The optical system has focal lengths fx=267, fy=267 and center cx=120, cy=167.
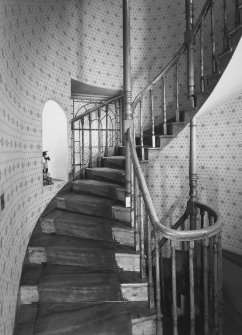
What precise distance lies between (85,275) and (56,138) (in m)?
2.43

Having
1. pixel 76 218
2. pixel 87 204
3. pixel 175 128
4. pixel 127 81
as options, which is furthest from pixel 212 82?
pixel 76 218

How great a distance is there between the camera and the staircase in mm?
1976

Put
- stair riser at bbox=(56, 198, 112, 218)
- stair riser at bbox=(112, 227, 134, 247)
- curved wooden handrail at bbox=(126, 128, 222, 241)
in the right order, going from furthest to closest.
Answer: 1. stair riser at bbox=(56, 198, 112, 218)
2. stair riser at bbox=(112, 227, 134, 247)
3. curved wooden handrail at bbox=(126, 128, 222, 241)

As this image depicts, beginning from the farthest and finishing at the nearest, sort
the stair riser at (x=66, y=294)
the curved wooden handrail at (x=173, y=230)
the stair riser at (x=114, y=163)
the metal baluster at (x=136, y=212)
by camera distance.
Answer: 1. the stair riser at (x=114, y=163)
2. the metal baluster at (x=136, y=212)
3. the stair riser at (x=66, y=294)
4. the curved wooden handrail at (x=173, y=230)

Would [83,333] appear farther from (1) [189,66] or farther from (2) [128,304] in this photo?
(1) [189,66]

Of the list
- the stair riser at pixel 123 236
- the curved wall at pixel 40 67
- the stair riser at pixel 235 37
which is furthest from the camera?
the stair riser at pixel 123 236

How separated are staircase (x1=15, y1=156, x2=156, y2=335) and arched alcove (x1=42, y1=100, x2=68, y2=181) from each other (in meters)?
0.85

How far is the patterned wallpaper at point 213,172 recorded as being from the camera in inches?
165

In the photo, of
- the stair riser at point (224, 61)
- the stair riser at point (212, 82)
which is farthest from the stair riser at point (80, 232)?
the stair riser at point (224, 61)

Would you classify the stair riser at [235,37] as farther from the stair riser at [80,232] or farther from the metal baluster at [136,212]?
the stair riser at [80,232]

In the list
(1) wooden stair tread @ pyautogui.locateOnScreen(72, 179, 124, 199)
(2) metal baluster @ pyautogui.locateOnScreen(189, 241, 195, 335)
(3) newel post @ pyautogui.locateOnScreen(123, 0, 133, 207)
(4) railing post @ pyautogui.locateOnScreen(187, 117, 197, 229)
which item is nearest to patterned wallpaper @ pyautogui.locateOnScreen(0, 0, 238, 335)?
(1) wooden stair tread @ pyautogui.locateOnScreen(72, 179, 124, 199)

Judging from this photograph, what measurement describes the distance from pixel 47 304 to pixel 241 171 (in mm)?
3342

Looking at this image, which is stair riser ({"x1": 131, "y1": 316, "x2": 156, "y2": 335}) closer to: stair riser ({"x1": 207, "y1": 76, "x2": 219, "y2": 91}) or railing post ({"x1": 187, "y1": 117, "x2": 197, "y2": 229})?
railing post ({"x1": 187, "y1": 117, "x2": 197, "y2": 229})

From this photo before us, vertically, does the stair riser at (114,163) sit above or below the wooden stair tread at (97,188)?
above
